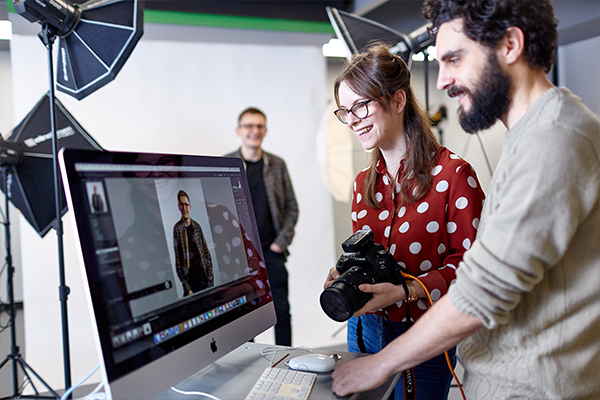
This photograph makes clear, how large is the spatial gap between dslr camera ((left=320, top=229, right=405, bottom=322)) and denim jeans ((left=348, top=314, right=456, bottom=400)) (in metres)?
0.20

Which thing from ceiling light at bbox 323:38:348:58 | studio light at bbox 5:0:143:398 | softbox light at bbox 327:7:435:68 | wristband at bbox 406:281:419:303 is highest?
ceiling light at bbox 323:38:348:58

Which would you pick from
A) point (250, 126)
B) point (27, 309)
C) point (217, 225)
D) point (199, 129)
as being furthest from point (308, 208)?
point (217, 225)

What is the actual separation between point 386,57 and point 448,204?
458mm

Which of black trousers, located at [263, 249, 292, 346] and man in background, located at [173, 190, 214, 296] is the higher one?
man in background, located at [173, 190, 214, 296]

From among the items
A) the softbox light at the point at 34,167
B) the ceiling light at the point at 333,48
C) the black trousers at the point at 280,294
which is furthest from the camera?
the ceiling light at the point at 333,48

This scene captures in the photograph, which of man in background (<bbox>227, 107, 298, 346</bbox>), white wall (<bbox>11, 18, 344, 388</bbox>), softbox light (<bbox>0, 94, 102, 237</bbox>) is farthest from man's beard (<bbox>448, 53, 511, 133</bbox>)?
white wall (<bbox>11, 18, 344, 388</bbox>)

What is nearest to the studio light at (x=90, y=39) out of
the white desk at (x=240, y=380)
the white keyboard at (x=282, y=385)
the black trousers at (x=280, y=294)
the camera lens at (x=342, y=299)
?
the white desk at (x=240, y=380)

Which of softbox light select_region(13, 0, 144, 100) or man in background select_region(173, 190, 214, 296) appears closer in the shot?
man in background select_region(173, 190, 214, 296)

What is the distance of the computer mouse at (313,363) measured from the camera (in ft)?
2.89

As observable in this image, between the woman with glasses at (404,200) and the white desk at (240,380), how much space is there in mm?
168

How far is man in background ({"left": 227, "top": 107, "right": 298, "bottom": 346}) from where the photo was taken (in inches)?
112

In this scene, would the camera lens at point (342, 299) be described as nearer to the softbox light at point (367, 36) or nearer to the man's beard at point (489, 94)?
the man's beard at point (489, 94)

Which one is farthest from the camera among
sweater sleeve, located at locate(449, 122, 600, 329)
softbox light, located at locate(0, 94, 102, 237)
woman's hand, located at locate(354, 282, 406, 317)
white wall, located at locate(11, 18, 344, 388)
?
white wall, located at locate(11, 18, 344, 388)

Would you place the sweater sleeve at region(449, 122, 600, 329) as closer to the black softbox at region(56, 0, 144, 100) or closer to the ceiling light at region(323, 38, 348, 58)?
the black softbox at region(56, 0, 144, 100)
